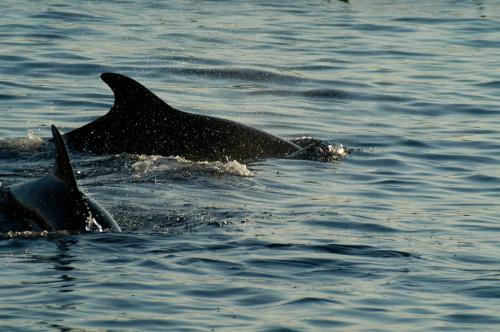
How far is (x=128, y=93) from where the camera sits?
13.1m

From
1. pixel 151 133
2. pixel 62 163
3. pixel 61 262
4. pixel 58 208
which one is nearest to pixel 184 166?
pixel 151 133

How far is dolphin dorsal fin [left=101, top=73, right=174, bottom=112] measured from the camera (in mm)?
12945

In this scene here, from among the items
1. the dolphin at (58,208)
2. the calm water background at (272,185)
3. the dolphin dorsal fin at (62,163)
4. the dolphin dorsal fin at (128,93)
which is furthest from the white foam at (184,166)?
the dolphin dorsal fin at (62,163)

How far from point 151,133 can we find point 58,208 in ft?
13.8

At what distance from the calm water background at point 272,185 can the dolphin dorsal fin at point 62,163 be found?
46cm

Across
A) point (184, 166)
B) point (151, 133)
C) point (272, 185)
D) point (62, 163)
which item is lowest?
point (272, 185)

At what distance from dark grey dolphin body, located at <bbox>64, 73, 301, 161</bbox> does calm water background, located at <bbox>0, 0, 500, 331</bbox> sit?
13.3 inches

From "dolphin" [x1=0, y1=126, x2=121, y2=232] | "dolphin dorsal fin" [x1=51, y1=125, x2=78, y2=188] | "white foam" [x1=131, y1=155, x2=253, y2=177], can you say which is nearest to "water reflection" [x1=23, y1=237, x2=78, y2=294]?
"dolphin" [x1=0, y1=126, x2=121, y2=232]

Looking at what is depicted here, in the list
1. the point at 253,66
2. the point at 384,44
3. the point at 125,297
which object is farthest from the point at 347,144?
the point at 384,44

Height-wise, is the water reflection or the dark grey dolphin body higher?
the dark grey dolphin body

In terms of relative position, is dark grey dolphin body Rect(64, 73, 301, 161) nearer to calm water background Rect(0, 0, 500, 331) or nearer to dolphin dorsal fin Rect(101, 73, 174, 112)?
dolphin dorsal fin Rect(101, 73, 174, 112)

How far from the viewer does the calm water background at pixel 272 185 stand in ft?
27.4

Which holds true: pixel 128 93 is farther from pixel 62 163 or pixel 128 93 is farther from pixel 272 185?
pixel 62 163

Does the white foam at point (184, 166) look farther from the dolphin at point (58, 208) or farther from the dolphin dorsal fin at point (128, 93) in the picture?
the dolphin at point (58, 208)
